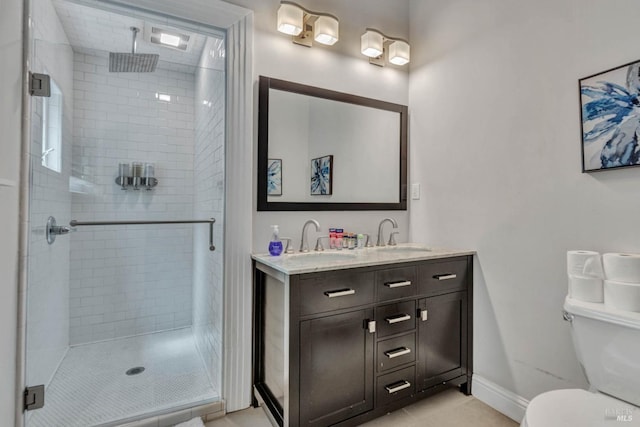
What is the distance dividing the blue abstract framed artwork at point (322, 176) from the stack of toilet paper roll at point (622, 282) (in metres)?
1.43

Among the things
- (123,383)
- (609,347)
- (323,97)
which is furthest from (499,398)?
(123,383)

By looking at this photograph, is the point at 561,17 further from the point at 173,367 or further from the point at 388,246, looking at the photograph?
the point at 173,367

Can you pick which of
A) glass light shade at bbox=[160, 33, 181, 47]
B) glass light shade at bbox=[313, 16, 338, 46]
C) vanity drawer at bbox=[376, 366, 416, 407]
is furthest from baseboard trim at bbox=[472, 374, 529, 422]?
glass light shade at bbox=[160, 33, 181, 47]

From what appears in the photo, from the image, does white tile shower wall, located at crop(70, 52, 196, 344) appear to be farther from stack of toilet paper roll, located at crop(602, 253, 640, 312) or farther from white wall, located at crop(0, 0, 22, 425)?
stack of toilet paper roll, located at crop(602, 253, 640, 312)

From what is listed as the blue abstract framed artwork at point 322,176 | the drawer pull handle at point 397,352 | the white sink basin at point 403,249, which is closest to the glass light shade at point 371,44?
the blue abstract framed artwork at point 322,176

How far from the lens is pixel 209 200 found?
2129mm

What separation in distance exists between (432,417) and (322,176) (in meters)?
1.51

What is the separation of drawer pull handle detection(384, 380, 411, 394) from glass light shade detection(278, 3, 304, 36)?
2046 millimetres

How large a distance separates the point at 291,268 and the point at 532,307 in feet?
4.17

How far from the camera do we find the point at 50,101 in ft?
5.54

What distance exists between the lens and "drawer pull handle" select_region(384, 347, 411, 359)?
65.1 inches

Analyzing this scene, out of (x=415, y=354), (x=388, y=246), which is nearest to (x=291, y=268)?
(x=415, y=354)

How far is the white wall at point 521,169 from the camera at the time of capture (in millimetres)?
1427

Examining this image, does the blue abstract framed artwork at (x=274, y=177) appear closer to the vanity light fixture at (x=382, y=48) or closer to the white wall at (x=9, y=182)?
the vanity light fixture at (x=382, y=48)
